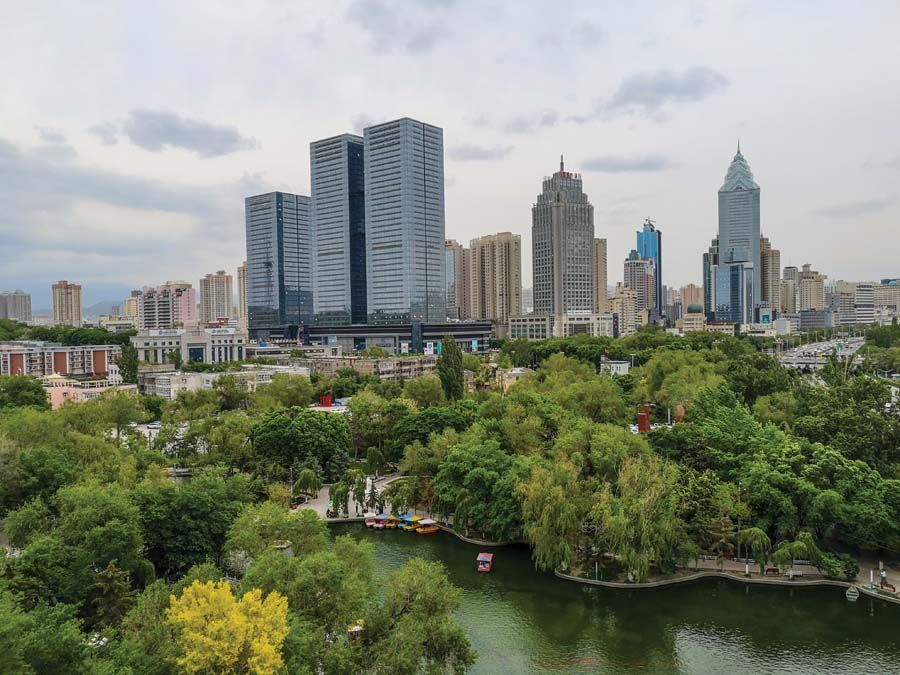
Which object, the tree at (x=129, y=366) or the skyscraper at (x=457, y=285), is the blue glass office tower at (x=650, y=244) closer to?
the skyscraper at (x=457, y=285)

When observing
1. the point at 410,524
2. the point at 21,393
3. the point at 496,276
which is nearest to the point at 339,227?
the point at 496,276

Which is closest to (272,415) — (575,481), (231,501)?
(231,501)

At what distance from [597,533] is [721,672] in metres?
4.65

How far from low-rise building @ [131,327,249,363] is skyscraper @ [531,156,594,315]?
45.7 metres


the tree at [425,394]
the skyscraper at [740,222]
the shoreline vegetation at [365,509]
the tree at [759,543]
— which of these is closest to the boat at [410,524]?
the shoreline vegetation at [365,509]

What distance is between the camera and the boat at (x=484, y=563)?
718 inches

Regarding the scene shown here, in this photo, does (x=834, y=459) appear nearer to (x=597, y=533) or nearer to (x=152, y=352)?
(x=597, y=533)

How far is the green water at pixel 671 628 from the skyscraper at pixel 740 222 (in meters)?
133

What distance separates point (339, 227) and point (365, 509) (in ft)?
210

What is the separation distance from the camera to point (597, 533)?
17.4 metres

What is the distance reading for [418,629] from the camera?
445 inches

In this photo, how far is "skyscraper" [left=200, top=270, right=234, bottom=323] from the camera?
155m

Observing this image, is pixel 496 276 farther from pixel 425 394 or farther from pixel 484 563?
pixel 484 563

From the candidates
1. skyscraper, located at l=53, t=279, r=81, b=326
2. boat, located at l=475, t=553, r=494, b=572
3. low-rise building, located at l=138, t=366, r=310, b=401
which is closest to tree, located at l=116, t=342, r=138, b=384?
low-rise building, located at l=138, t=366, r=310, b=401
